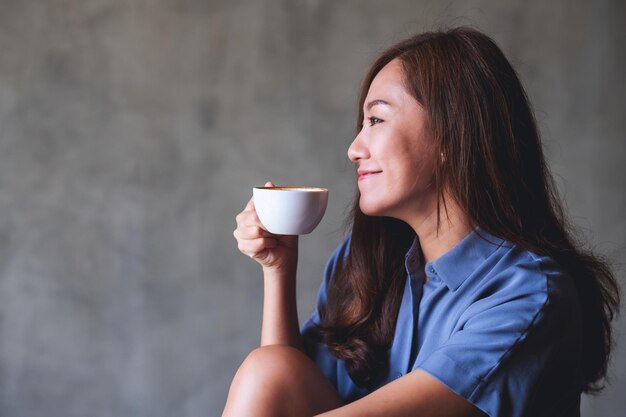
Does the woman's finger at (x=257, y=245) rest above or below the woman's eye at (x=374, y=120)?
below

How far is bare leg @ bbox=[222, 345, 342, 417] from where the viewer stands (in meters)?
1.07

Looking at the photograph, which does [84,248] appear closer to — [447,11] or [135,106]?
[135,106]

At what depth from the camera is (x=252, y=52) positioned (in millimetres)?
2000

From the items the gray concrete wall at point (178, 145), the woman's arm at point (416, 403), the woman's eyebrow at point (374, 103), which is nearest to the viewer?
the woman's arm at point (416, 403)

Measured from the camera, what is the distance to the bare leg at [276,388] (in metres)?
1.07

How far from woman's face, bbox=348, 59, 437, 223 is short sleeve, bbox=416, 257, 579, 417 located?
0.81ft

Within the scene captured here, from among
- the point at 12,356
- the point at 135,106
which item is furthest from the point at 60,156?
the point at 12,356

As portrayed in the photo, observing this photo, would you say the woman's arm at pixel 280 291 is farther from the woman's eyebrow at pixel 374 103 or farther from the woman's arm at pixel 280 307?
the woman's eyebrow at pixel 374 103

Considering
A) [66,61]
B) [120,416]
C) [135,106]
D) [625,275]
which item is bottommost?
[120,416]

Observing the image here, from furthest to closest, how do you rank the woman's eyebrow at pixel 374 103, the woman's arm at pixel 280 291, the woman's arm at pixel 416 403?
1. the woman's arm at pixel 280 291
2. the woman's eyebrow at pixel 374 103
3. the woman's arm at pixel 416 403

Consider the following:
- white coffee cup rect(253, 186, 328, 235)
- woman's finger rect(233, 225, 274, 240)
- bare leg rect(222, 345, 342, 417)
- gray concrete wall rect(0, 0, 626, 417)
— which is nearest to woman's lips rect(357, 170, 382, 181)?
white coffee cup rect(253, 186, 328, 235)

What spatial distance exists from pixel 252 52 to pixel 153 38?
305 millimetres

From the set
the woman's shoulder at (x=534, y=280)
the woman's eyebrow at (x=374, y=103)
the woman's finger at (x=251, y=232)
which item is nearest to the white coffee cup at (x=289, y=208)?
the woman's finger at (x=251, y=232)

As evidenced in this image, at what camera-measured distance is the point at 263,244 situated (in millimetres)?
1241
